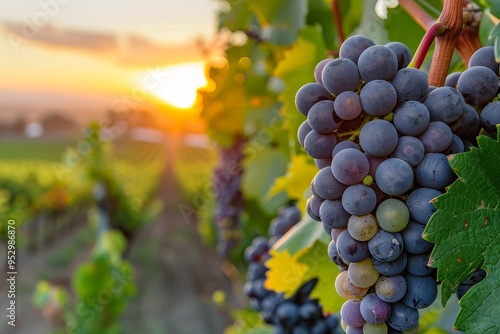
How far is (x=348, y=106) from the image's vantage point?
1.77 ft

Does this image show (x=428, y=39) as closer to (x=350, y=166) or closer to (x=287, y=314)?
(x=350, y=166)

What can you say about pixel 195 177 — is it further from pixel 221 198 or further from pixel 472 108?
pixel 472 108

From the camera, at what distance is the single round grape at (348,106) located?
0.54 metres

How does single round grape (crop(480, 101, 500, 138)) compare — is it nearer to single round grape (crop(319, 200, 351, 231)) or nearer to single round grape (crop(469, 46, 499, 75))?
single round grape (crop(469, 46, 499, 75))

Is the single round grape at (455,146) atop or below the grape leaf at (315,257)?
atop

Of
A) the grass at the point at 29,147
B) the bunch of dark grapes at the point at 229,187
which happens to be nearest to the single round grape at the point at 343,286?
the bunch of dark grapes at the point at 229,187

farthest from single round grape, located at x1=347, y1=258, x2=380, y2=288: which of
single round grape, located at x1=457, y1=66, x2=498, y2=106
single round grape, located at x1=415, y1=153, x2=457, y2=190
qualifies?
single round grape, located at x1=457, y1=66, x2=498, y2=106

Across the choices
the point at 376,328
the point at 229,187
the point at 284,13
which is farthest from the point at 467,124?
the point at 229,187

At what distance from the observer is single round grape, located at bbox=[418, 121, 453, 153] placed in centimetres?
53

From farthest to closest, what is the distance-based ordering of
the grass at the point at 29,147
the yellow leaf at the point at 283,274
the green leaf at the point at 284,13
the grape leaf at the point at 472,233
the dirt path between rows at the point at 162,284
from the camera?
the grass at the point at 29,147, the dirt path between rows at the point at 162,284, the green leaf at the point at 284,13, the yellow leaf at the point at 283,274, the grape leaf at the point at 472,233

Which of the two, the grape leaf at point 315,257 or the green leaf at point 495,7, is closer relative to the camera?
the green leaf at point 495,7

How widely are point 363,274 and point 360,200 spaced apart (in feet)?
0.29

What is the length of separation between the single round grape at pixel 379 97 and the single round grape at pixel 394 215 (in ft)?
0.31

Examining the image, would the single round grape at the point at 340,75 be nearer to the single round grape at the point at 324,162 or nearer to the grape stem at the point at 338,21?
the single round grape at the point at 324,162
